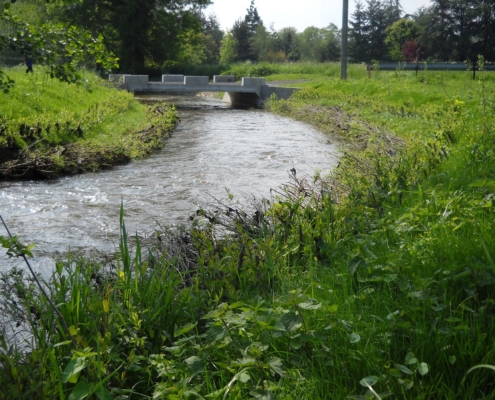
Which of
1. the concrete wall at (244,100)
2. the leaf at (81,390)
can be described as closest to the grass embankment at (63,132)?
the leaf at (81,390)

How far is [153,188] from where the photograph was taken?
9023mm

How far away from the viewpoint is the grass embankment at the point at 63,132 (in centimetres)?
975

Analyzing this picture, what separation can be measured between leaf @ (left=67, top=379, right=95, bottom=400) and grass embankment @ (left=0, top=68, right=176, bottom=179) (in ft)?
14.4

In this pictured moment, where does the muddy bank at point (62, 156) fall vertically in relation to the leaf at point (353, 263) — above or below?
below

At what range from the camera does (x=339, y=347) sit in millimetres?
2957

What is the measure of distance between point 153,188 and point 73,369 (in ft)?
21.4

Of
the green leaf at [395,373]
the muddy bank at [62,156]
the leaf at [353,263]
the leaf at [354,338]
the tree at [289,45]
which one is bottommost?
the muddy bank at [62,156]

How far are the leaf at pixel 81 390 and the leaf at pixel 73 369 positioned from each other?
0.04 m

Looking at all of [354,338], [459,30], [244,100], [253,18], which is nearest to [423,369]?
[354,338]

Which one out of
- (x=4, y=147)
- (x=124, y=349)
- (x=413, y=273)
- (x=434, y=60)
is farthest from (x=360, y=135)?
(x=434, y=60)

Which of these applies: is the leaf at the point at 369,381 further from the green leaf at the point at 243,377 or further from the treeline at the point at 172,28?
the treeline at the point at 172,28

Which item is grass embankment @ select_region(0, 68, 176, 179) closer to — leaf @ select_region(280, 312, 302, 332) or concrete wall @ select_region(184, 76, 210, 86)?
leaf @ select_region(280, 312, 302, 332)

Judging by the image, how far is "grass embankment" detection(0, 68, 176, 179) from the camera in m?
9.75

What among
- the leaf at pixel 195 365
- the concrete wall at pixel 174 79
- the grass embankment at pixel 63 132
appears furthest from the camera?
the concrete wall at pixel 174 79
